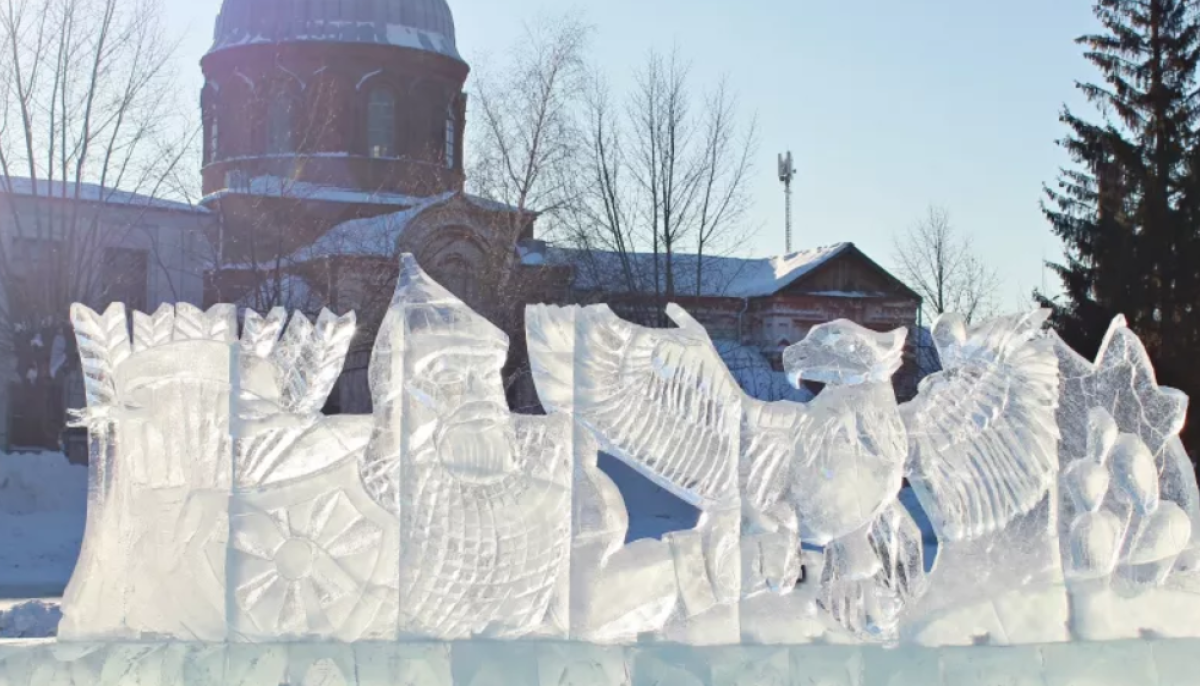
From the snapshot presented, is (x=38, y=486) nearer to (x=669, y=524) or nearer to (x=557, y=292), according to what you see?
(x=669, y=524)

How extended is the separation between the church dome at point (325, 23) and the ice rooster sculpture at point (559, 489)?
19550 millimetres

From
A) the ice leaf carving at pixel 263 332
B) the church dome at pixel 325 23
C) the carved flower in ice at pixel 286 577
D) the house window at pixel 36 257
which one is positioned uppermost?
the church dome at pixel 325 23

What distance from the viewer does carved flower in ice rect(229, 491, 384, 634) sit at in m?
3.70

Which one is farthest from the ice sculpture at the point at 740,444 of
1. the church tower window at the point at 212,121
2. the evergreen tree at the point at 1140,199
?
the church tower window at the point at 212,121

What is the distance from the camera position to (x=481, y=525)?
372 cm

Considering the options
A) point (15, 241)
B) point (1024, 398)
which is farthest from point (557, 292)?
point (1024, 398)

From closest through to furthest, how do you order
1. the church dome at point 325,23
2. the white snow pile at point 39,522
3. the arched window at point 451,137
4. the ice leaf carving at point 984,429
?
the ice leaf carving at point 984,429 < the white snow pile at point 39,522 < the church dome at point 325,23 < the arched window at point 451,137

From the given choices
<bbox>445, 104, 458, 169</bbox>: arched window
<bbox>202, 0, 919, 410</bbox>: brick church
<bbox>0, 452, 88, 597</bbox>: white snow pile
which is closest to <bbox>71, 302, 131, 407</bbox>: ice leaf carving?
<bbox>0, 452, 88, 597</bbox>: white snow pile

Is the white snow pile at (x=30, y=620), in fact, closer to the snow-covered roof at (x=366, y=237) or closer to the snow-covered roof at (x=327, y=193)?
the snow-covered roof at (x=366, y=237)

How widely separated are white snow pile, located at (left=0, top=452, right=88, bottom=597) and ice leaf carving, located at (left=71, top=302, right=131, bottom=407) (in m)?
5.78

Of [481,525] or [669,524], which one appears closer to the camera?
[481,525]

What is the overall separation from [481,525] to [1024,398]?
5.50 ft

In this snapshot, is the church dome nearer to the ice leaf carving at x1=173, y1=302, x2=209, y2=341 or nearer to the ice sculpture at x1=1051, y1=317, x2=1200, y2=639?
the ice leaf carving at x1=173, y1=302, x2=209, y2=341

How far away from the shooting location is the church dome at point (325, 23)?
74.0ft
